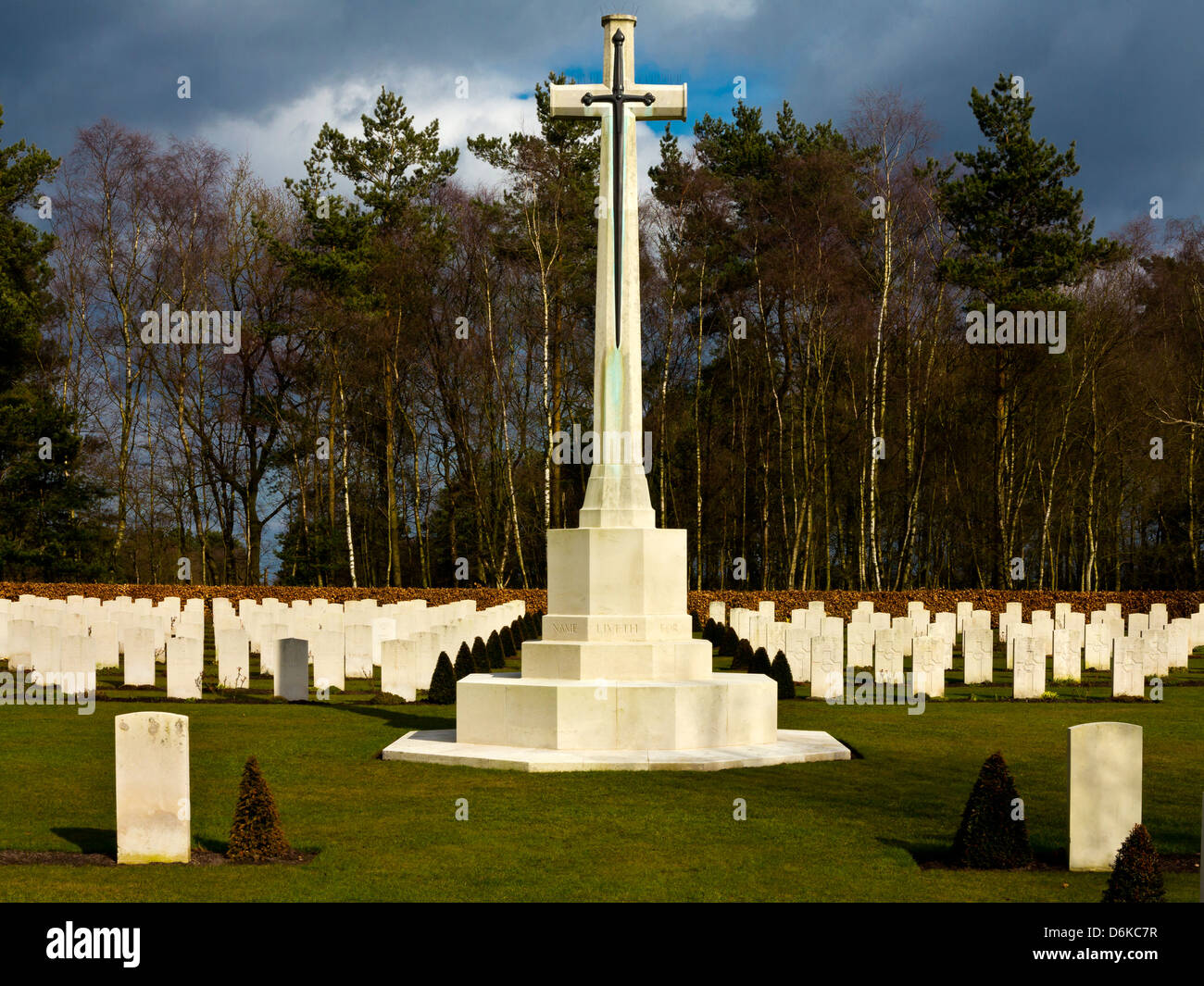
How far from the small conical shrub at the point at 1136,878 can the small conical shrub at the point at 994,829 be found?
1.34 metres

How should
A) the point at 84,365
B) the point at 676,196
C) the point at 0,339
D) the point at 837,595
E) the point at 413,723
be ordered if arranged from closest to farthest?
1. the point at 413,723
2. the point at 837,595
3. the point at 0,339
4. the point at 676,196
5. the point at 84,365

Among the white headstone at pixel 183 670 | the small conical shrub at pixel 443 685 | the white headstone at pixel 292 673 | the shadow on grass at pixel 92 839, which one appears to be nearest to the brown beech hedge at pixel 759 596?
the small conical shrub at pixel 443 685

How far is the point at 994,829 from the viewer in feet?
26.8

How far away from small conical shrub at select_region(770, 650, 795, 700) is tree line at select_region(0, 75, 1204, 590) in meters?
16.9

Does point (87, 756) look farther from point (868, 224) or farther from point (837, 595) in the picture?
point (868, 224)

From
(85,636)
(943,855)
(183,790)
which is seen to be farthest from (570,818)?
(85,636)

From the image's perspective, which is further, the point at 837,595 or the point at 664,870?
the point at 837,595

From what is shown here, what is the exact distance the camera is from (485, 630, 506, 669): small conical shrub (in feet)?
71.2

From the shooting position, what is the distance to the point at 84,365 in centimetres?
4334

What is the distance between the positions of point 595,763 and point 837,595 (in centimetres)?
2196

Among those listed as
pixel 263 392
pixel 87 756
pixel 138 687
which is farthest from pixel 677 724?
pixel 263 392

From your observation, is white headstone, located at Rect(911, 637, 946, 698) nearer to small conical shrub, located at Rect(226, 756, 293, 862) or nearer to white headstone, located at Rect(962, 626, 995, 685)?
white headstone, located at Rect(962, 626, 995, 685)

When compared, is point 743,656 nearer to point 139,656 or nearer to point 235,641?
point 235,641

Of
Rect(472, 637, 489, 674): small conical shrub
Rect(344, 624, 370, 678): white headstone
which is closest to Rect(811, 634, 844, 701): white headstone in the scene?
Rect(472, 637, 489, 674): small conical shrub
